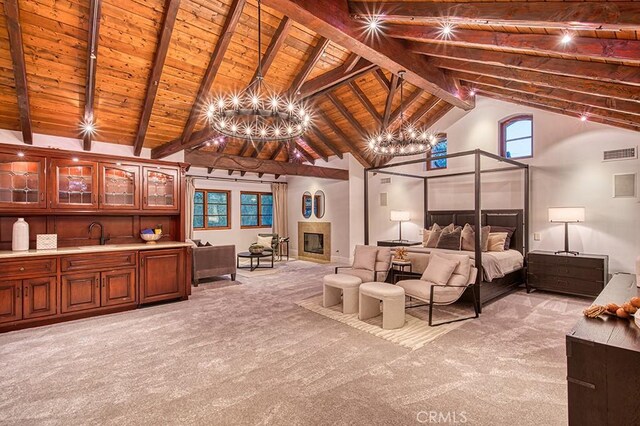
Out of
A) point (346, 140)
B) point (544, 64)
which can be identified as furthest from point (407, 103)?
point (544, 64)

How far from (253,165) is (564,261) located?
6883 millimetres

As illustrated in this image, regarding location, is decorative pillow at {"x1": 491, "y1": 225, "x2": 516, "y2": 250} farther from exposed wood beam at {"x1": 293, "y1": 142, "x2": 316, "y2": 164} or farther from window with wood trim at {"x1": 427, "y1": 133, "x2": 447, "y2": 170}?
exposed wood beam at {"x1": 293, "y1": 142, "x2": 316, "y2": 164}

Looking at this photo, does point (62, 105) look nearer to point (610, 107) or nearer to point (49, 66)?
point (49, 66)

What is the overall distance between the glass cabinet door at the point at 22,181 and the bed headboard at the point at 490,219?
23.7 ft

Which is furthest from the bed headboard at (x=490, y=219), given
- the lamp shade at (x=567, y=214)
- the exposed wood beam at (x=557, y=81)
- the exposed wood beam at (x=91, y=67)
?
the exposed wood beam at (x=91, y=67)

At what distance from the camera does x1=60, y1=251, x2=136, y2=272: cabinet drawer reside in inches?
172

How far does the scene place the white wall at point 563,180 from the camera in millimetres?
5344

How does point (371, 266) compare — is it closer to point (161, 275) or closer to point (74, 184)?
point (161, 275)

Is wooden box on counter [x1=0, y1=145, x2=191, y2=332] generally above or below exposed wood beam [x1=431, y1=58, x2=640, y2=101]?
below

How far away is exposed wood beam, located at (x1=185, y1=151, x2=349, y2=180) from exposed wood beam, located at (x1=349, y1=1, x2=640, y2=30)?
5.06 meters

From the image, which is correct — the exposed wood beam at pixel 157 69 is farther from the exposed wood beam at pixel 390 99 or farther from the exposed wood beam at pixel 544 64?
the exposed wood beam at pixel 390 99

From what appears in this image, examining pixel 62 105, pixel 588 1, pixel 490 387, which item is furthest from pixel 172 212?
pixel 588 1

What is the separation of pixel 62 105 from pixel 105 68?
110 cm

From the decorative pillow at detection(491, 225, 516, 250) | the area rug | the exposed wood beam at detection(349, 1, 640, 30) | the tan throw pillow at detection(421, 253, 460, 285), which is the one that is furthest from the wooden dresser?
the decorative pillow at detection(491, 225, 516, 250)
